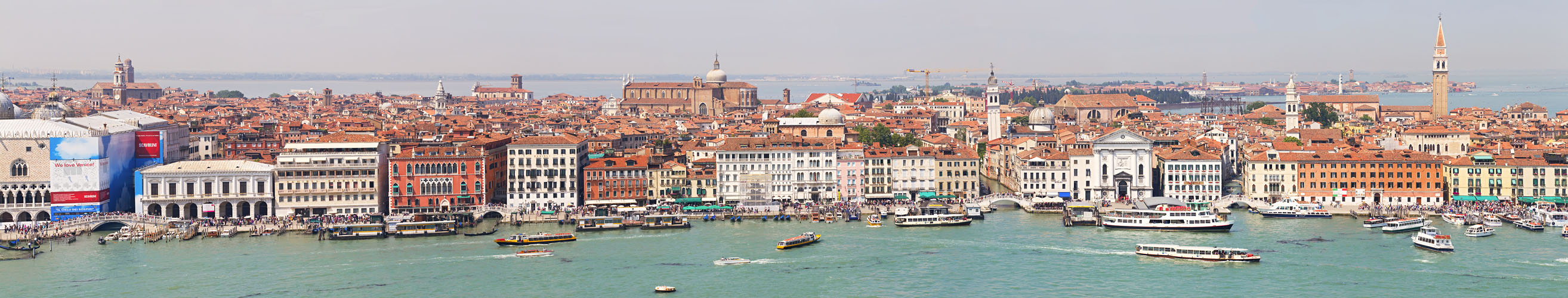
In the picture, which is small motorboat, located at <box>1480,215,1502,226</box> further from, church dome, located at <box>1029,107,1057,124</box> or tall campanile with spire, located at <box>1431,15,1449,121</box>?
tall campanile with spire, located at <box>1431,15,1449,121</box>

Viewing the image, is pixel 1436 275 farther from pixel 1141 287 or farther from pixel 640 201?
pixel 640 201

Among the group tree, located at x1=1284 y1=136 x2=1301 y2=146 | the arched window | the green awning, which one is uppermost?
tree, located at x1=1284 y1=136 x2=1301 y2=146

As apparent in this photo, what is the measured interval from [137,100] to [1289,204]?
94.9 metres

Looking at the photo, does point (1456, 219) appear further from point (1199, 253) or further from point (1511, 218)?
point (1199, 253)

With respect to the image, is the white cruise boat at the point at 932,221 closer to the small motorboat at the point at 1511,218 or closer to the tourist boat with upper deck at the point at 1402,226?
the tourist boat with upper deck at the point at 1402,226

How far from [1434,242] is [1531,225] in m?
4.64

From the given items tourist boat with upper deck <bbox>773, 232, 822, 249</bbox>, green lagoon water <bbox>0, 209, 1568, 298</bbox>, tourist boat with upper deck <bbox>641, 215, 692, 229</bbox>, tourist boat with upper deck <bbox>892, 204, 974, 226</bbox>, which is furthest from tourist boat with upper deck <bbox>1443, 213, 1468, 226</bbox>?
tourist boat with upper deck <bbox>641, 215, 692, 229</bbox>

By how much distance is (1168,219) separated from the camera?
35.1 meters

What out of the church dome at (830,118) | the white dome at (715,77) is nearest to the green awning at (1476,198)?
the church dome at (830,118)

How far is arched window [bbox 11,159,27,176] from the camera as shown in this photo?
1430 inches

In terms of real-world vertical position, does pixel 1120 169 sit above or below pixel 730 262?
above

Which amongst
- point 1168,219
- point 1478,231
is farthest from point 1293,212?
point 1478,231

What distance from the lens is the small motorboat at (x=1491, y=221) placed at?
34.2 metres

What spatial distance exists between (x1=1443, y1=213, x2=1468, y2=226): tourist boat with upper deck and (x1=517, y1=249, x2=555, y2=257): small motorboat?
19.6m
